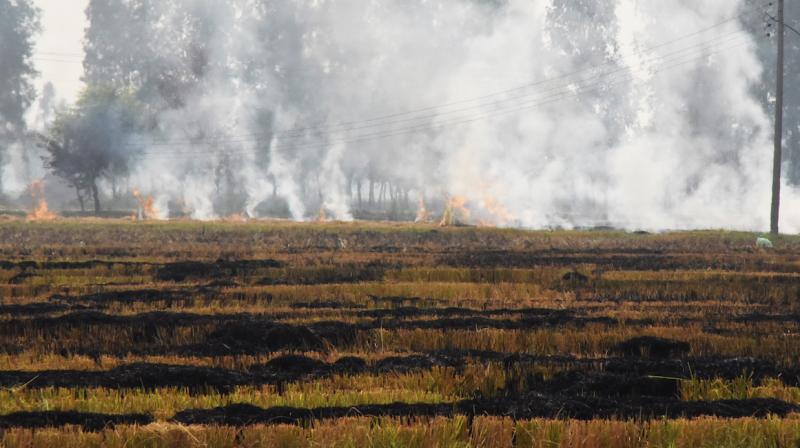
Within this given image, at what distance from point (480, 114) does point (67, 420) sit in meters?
64.6

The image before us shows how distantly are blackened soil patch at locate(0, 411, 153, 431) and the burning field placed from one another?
0.03 meters

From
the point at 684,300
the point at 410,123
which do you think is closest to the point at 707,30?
the point at 410,123

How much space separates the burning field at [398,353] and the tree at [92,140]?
4315 cm

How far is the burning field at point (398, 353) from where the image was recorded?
8.48 meters

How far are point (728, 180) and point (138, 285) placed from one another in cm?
5661

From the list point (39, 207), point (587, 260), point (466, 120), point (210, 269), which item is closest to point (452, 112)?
point (466, 120)

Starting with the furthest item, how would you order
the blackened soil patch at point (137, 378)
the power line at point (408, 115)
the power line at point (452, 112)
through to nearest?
the power line at point (408, 115) < the power line at point (452, 112) < the blackened soil patch at point (137, 378)

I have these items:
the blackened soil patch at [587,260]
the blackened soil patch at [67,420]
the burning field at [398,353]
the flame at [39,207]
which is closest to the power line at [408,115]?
the flame at [39,207]

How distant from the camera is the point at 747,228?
197 ft

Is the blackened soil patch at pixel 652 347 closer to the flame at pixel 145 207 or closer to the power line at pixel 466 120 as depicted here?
the flame at pixel 145 207

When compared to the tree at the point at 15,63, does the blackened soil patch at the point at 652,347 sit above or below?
below

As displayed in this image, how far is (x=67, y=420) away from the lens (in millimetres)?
9125

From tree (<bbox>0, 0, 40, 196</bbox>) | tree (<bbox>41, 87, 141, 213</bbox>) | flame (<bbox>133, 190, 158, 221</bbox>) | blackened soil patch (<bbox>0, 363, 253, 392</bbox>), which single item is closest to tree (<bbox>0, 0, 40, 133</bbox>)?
tree (<bbox>0, 0, 40, 196</bbox>)

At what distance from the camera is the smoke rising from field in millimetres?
70500
